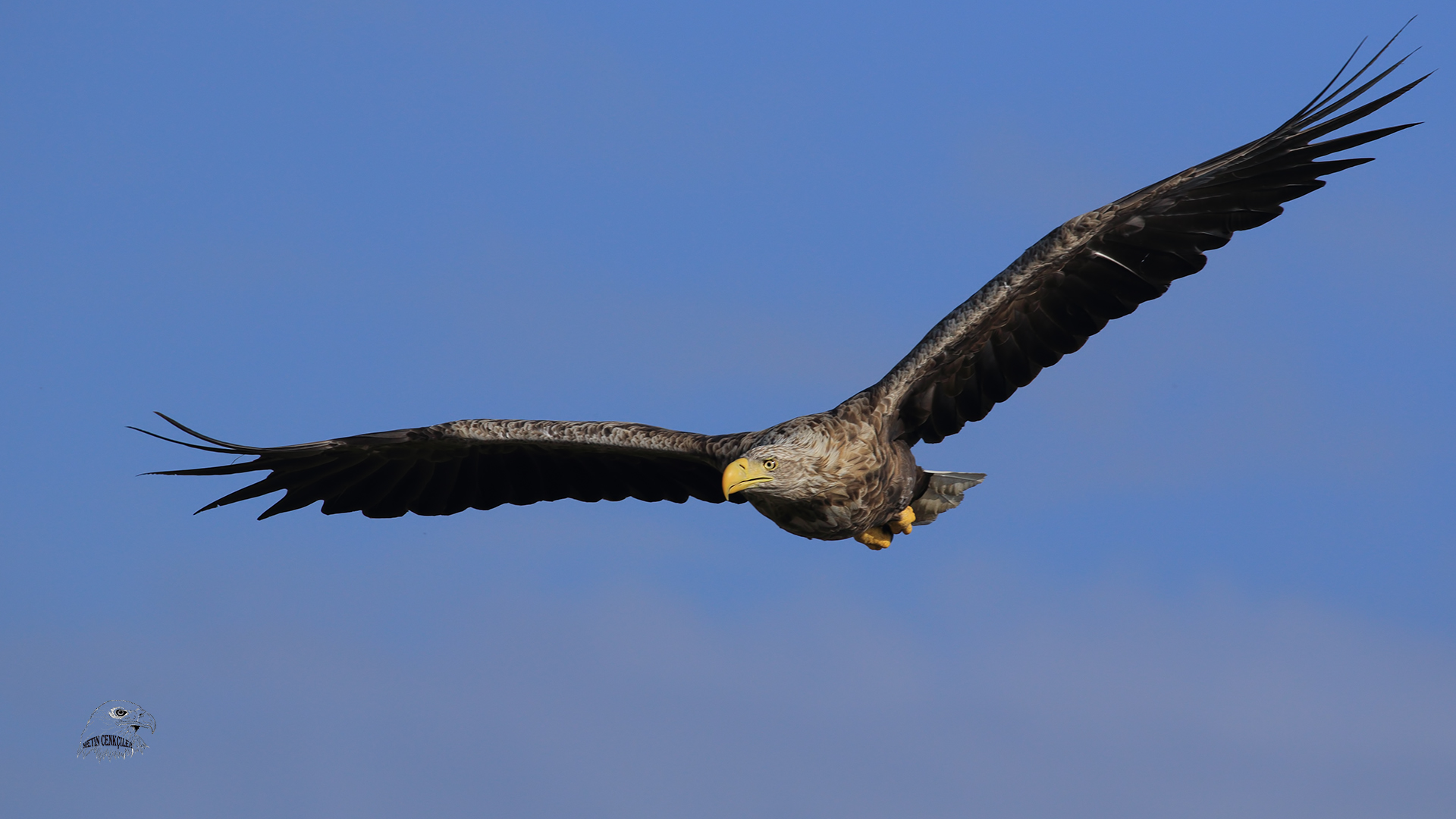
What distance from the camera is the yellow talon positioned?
1147cm

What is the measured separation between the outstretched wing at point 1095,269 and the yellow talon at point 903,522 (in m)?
0.61

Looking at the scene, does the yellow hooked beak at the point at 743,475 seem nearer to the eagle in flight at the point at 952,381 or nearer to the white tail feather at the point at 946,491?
the eagle in flight at the point at 952,381

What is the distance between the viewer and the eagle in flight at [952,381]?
10.2 metres

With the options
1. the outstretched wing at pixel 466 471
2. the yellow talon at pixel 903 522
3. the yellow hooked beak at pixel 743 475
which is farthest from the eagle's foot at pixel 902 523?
the yellow hooked beak at pixel 743 475

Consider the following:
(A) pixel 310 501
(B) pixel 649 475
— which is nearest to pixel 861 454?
(B) pixel 649 475

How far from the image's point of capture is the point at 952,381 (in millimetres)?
11062

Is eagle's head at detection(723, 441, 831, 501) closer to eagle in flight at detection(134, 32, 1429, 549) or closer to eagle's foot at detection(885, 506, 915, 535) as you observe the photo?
eagle in flight at detection(134, 32, 1429, 549)

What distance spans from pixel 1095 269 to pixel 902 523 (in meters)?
2.24

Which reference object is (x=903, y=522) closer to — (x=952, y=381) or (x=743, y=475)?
(x=952, y=381)

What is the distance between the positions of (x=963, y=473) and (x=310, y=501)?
505 cm

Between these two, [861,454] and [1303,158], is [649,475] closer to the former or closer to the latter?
[861,454]

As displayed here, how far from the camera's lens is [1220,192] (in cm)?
1055

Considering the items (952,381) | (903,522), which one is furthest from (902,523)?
(952,381)

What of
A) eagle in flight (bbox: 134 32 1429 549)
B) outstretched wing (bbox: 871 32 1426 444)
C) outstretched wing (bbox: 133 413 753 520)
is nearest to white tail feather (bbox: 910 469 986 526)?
eagle in flight (bbox: 134 32 1429 549)
